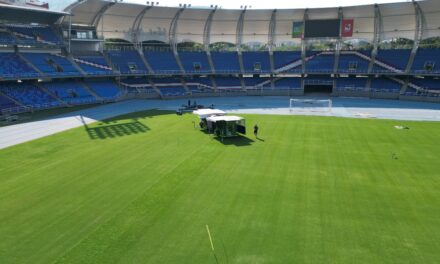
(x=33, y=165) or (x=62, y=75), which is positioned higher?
(x=62, y=75)

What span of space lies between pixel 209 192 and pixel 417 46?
205 feet

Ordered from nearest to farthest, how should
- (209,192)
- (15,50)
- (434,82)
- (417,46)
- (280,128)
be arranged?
(209,192) < (280,128) < (15,50) < (434,82) < (417,46)

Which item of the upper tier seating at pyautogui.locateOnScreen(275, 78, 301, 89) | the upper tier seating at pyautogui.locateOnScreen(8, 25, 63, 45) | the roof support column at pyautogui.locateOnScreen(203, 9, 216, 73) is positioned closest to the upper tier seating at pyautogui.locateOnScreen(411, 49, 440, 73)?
the upper tier seating at pyautogui.locateOnScreen(275, 78, 301, 89)

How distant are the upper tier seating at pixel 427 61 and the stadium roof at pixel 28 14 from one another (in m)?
62.6

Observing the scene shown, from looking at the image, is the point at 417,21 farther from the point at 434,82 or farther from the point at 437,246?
the point at 437,246

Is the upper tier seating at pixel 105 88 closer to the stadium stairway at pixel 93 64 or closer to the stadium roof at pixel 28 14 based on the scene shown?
the stadium stairway at pixel 93 64

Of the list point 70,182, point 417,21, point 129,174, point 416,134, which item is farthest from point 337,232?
point 417,21

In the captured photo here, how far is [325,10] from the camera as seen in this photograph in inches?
2410

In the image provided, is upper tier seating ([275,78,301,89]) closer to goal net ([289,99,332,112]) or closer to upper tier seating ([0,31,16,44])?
goal net ([289,99,332,112])

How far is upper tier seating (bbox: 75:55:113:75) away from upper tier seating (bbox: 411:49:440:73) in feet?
190

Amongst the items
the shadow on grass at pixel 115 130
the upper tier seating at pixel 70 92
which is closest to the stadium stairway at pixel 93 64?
the upper tier seating at pixel 70 92

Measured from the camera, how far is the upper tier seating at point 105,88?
55.5 metres

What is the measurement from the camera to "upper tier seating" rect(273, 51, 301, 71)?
68.1 m

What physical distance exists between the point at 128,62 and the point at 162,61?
708 centimetres
